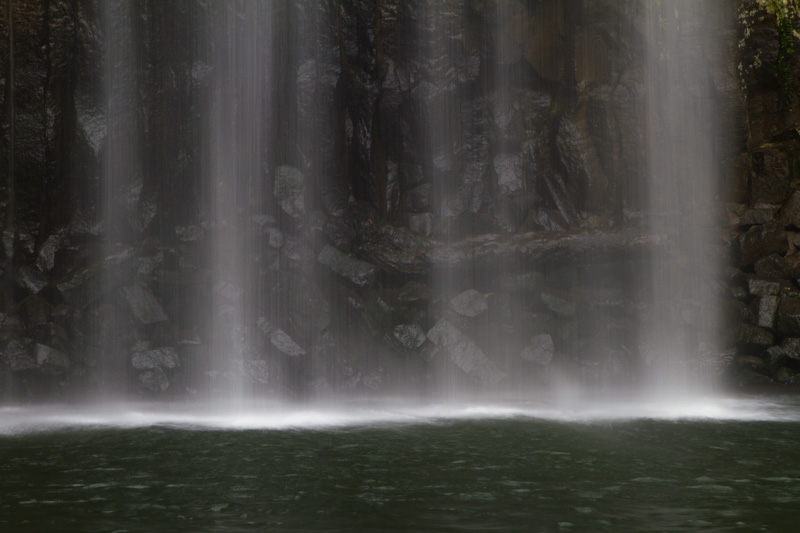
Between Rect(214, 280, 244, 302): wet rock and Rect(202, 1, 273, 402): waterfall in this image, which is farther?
Rect(202, 1, 273, 402): waterfall

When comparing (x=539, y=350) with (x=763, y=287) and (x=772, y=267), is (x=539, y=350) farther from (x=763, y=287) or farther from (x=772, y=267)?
(x=772, y=267)

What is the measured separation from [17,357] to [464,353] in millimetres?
11151

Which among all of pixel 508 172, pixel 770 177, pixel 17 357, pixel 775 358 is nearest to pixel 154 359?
pixel 17 357

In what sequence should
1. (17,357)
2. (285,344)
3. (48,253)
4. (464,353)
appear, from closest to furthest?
(17,357)
(464,353)
(285,344)
(48,253)

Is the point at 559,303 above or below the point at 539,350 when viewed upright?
above

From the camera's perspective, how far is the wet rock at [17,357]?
62.2ft

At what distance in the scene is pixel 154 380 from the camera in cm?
1939

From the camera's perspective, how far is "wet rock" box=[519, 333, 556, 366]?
65.9 feet

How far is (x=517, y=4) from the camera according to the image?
21.0m

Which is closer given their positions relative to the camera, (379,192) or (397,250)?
(397,250)

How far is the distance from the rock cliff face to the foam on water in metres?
3.04

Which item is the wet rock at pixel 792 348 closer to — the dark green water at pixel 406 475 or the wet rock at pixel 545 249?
the wet rock at pixel 545 249

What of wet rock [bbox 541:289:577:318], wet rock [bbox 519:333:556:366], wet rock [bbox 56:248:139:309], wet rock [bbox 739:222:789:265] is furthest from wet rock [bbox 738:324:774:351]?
wet rock [bbox 56:248:139:309]

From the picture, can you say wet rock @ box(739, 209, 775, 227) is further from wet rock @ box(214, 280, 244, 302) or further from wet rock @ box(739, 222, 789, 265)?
wet rock @ box(214, 280, 244, 302)
